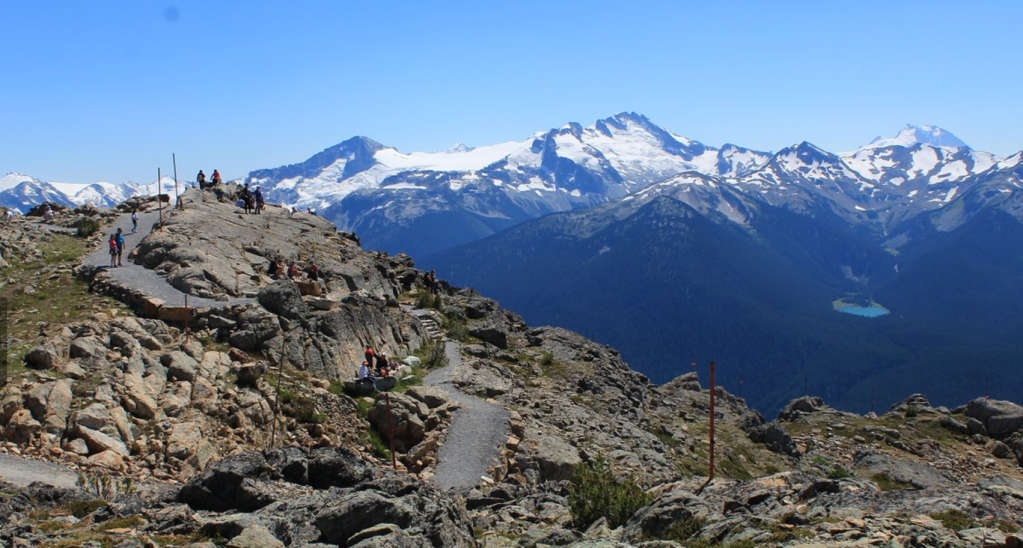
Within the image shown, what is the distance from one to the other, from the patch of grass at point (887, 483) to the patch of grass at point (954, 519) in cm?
2734

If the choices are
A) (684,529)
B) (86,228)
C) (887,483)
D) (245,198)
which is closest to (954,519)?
(684,529)

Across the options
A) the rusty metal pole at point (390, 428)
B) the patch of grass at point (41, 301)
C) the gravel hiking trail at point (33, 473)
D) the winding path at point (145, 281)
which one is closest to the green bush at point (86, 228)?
the winding path at point (145, 281)

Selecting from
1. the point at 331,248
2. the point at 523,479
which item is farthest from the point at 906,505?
the point at 331,248

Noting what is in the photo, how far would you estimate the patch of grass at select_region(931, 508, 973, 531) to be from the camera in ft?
56.0

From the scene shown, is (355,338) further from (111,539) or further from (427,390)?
(111,539)

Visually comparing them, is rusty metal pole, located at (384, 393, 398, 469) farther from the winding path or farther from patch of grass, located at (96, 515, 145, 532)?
patch of grass, located at (96, 515, 145, 532)

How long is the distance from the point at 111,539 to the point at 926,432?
54091 mm

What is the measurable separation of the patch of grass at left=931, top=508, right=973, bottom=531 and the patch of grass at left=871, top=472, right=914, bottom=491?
2734cm

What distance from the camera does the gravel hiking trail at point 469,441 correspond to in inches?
1105

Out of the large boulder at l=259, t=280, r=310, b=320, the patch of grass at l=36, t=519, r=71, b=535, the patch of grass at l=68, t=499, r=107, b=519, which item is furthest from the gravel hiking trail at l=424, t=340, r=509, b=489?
the patch of grass at l=36, t=519, r=71, b=535

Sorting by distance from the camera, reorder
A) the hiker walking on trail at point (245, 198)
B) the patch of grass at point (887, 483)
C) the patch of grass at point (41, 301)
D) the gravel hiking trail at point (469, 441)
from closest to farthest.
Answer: the patch of grass at point (41, 301), the gravel hiking trail at point (469, 441), the patch of grass at point (887, 483), the hiker walking on trail at point (245, 198)

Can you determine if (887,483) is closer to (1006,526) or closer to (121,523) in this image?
(1006,526)

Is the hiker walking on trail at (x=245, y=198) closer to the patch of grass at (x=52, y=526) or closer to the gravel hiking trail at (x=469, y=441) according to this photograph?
the gravel hiking trail at (x=469, y=441)

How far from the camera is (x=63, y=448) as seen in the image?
72.6ft
